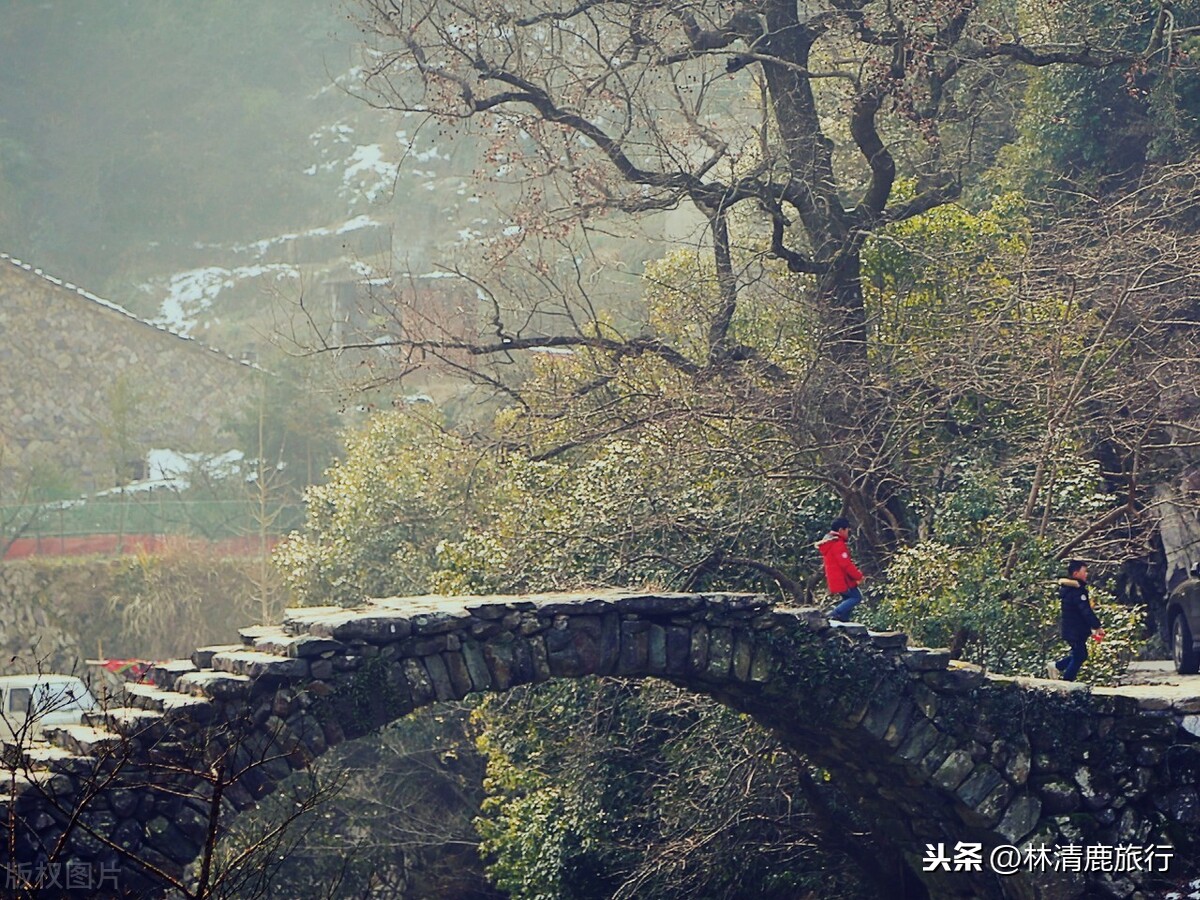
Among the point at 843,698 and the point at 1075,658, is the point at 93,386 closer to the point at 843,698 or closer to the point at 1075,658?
the point at 843,698

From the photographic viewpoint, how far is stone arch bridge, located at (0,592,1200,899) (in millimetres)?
10516

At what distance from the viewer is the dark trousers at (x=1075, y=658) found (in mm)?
12141

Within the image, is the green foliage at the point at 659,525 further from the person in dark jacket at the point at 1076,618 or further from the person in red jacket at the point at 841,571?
the person in dark jacket at the point at 1076,618

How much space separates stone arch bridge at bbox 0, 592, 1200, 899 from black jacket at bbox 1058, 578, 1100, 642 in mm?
494

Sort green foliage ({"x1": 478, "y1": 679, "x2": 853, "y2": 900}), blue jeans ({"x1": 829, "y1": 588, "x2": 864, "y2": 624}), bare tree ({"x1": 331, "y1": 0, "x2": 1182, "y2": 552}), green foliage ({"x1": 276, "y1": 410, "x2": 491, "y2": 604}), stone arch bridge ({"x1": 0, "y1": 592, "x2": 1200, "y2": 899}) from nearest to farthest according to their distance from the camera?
stone arch bridge ({"x1": 0, "y1": 592, "x2": 1200, "y2": 899})
blue jeans ({"x1": 829, "y1": 588, "x2": 864, "y2": 624})
green foliage ({"x1": 478, "y1": 679, "x2": 853, "y2": 900})
bare tree ({"x1": 331, "y1": 0, "x2": 1182, "y2": 552})
green foliage ({"x1": 276, "y1": 410, "x2": 491, "y2": 604})

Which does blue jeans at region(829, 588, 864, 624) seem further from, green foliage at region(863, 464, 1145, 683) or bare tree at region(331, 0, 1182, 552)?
bare tree at region(331, 0, 1182, 552)

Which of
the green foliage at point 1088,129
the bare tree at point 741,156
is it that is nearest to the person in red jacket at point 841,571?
the bare tree at point 741,156

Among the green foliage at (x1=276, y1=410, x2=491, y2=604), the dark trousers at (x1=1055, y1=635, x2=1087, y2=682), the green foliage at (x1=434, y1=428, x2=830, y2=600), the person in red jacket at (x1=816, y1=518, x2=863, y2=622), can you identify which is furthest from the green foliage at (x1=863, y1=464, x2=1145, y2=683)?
the green foliage at (x1=276, y1=410, x2=491, y2=604)

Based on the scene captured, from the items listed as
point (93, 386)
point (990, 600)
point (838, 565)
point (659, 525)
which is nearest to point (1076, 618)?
point (990, 600)

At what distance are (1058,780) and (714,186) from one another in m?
7.26

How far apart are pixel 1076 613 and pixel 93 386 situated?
85.9 feet

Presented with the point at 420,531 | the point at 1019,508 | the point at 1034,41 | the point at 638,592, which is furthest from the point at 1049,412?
the point at 420,531

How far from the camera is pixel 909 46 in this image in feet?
51.9

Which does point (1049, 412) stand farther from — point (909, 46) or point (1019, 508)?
point (909, 46)
